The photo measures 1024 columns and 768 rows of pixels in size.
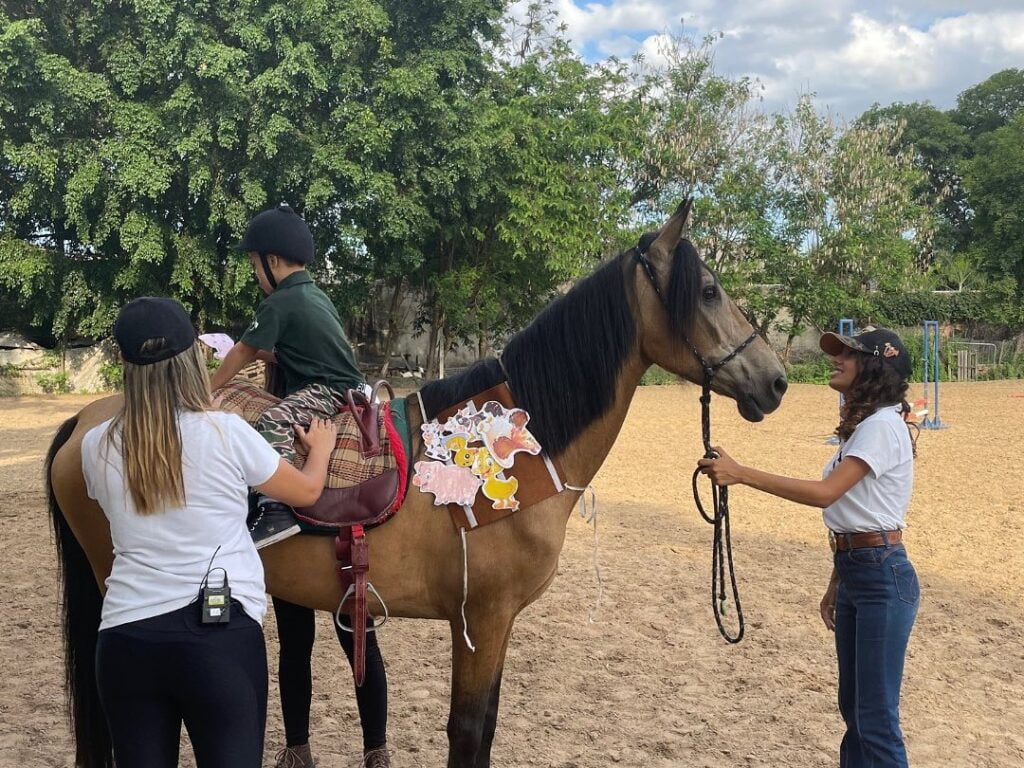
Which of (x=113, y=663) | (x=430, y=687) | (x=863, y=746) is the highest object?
(x=113, y=663)

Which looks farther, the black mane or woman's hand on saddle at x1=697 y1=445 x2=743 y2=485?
the black mane

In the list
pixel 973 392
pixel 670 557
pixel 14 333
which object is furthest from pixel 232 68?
pixel 973 392

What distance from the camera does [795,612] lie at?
5.23 meters

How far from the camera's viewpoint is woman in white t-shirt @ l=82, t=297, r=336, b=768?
5.80ft

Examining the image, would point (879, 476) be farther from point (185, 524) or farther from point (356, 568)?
point (185, 524)

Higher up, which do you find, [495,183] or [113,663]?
[495,183]

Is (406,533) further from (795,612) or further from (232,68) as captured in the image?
(232,68)

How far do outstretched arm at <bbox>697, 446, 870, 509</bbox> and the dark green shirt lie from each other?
1.31 meters

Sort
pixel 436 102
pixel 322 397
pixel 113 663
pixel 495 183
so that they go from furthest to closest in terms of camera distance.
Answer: pixel 495 183, pixel 436 102, pixel 322 397, pixel 113 663

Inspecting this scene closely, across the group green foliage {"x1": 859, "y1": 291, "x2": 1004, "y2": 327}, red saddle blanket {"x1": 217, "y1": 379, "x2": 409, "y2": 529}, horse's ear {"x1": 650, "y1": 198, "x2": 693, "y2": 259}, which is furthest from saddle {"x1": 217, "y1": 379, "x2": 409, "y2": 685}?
green foliage {"x1": 859, "y1": 291, "x2": 1004, "y2": 327}

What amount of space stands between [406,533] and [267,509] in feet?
1.48

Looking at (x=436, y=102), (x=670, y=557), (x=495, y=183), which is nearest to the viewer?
(x=670, y=557)

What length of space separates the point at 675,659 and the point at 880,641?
85.3 inches

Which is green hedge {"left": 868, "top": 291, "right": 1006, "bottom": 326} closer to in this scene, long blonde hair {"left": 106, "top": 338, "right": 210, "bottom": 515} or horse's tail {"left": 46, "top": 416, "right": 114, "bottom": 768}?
horse's tail {"left": 46, "top": 416, "right": 114, "bottom": 768}
